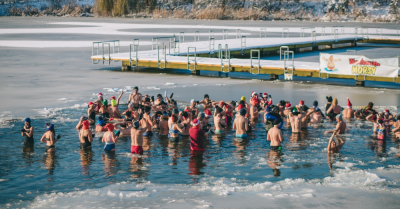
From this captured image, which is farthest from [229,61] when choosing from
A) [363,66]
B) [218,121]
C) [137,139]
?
[137,139]

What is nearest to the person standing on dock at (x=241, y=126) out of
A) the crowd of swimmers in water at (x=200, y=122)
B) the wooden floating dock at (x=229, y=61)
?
the crowd of swimmers in water at (x=200, y=122)

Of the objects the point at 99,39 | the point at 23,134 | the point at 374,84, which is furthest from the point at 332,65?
the point at 99,39

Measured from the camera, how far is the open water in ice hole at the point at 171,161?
1152 cm

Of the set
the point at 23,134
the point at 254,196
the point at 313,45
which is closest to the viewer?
the point at 254,196

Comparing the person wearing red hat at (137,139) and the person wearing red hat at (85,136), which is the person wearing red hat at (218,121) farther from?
the person wearing red hat at (85,136)

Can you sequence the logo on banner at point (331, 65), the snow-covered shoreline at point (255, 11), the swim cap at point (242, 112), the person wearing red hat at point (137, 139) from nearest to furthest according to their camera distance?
1. the person wearing red hat at point (137, 139)
2. the swim cap at point (242, 112)
3. the logo on banner at point (331, 65)
4. the snow-covered shoreline at point (255, 11)

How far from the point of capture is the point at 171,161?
13.1 meters

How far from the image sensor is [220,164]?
12.8 metres

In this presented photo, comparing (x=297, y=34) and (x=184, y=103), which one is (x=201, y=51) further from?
(x=297, y=34)

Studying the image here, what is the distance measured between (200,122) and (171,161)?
2573 mm

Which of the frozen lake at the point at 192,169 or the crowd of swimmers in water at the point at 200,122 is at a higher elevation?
the crowd of swimmers in water at the point at 200,122

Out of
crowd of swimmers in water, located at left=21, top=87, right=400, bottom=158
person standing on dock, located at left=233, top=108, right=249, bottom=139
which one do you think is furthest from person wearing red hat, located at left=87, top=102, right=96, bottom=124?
A: person standing on dock, located at left=233, top=108, right=249, bottom=139

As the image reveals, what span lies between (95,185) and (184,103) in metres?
9.65

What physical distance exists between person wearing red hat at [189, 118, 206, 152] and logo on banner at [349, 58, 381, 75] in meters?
12.7
